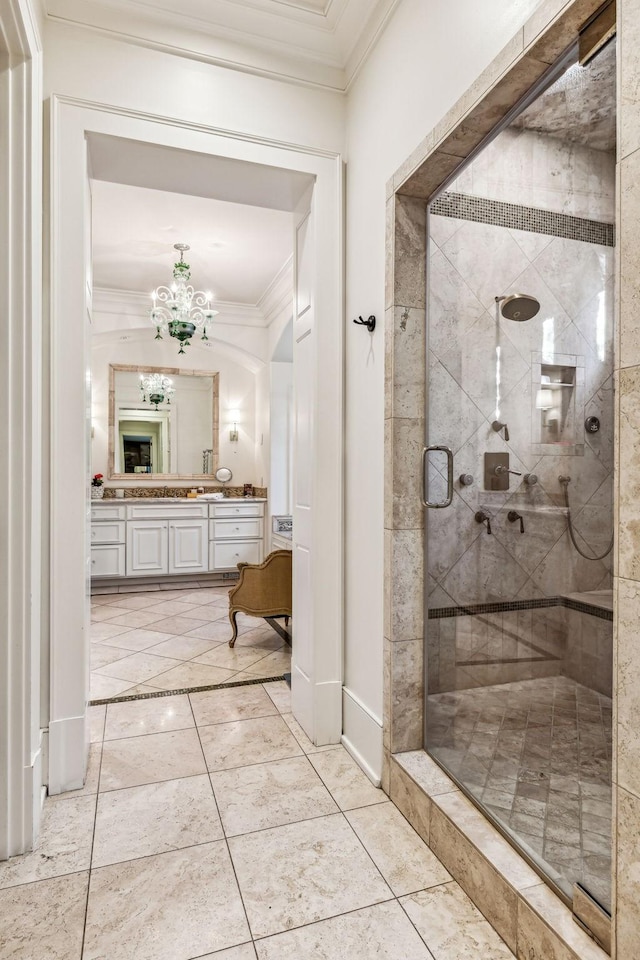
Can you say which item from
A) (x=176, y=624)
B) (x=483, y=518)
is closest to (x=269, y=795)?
(x=483, y=518)

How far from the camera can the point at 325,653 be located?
2432 mm

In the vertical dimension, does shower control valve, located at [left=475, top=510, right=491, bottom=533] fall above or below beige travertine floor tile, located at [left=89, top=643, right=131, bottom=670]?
above

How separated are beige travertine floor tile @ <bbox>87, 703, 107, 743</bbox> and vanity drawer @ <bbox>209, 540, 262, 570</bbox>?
3.14m

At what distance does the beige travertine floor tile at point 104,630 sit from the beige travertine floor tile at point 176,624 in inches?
10.6

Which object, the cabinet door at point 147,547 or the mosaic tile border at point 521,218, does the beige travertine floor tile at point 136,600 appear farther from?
the mosaic tile border at point 521,218

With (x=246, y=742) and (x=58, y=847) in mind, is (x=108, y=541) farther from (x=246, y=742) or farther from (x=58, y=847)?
(x=58, y=847)

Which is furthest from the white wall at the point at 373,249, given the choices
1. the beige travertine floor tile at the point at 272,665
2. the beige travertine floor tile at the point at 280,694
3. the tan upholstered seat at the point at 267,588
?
the tan upholstered seat at the point at 267,588

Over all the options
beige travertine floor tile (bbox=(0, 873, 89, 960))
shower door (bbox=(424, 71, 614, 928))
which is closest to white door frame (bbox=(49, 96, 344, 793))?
beige travertine floor tile (bbox=(0, 873, 89, 960))

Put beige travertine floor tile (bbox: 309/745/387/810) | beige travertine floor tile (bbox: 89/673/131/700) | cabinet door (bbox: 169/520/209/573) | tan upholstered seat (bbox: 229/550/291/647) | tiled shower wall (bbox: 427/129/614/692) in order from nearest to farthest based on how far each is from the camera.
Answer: beige travertine floor tile (bbox: 309/745/387/810) → tiled shower wall (bbox: 427/129/614/692) → beige travertine floor tile (bbox: 89/673/131/700) → tan upholstered seat (bbox: 229/550/291/647) → cabinet door (bbox: 169/520/209/573)

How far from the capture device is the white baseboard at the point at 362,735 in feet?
6.92

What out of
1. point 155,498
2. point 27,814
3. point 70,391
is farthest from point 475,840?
point 155,498

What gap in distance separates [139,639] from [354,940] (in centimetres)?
295

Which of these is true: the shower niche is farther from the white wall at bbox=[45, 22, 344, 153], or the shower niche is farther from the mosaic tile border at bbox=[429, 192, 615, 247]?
the white wall at bbox=[45, 22, 344, 153]

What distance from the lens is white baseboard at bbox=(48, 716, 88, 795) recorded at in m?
2.04
